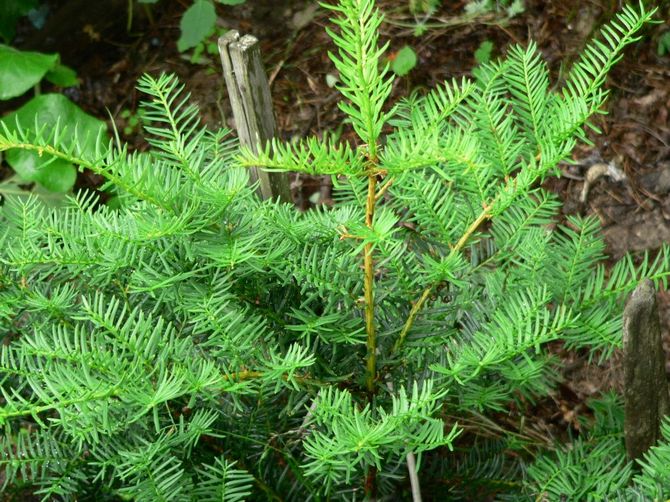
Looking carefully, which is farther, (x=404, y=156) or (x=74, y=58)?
(x=74, y=58)

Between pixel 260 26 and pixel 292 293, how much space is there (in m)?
2.32

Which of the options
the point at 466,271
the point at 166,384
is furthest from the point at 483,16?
the point at 166,384

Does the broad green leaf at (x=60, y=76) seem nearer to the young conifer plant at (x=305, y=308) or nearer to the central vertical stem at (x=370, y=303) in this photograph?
the young conifer plant at (x=305, y=308)

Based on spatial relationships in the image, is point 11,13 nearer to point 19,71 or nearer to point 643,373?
point 19,71

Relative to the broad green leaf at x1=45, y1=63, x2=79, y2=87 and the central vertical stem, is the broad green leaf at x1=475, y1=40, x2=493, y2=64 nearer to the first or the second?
the broad green leaf at x1=45, y1=63, x2=79, y2=87

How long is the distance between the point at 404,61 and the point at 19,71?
120 cm

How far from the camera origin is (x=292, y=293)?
101 centimetres

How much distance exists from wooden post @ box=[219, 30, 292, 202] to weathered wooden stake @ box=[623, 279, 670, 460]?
2.24 ft

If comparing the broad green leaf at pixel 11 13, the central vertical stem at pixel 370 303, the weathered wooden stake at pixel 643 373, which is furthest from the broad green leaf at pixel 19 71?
the weathered wooden stake at pixel 643 373

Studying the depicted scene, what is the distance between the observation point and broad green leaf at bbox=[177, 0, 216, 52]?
2.70m

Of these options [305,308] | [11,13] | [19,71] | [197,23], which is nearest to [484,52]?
[197,23]

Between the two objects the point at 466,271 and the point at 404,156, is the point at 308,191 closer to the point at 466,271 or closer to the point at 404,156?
the point at 466,271

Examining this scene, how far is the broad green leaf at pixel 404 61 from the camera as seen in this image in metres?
2.68

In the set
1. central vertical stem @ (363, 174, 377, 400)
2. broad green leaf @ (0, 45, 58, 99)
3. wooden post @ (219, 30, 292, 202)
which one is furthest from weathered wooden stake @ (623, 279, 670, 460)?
broad green leaf @ (0, 45, 58, 99)
